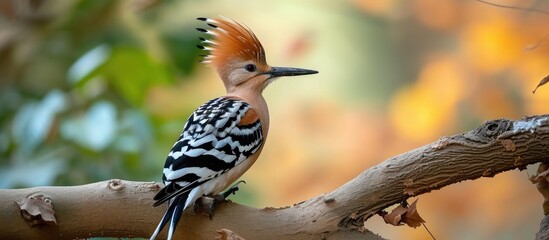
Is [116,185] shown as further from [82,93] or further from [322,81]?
[322,81]

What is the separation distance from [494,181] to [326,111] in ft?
1.88

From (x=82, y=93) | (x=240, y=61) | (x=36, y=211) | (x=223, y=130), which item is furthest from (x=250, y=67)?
(x=82, y=93)

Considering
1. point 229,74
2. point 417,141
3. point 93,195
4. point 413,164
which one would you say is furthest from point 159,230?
point 417,141

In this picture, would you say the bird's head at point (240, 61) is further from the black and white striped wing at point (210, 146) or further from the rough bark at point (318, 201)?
the rough bark at point (318, 201)

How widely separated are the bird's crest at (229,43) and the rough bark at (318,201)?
1.29 feet

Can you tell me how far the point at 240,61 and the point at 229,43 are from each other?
0.04m

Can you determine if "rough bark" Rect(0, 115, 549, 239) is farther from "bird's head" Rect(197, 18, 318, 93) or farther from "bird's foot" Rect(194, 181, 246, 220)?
"bird's head" Rect(197, 18, 318, 93)

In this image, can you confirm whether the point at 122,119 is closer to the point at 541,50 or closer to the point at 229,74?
the point at 229,74

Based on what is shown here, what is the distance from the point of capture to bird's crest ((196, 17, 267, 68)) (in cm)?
145

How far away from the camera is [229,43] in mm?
1479

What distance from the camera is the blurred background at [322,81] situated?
212 centimetres

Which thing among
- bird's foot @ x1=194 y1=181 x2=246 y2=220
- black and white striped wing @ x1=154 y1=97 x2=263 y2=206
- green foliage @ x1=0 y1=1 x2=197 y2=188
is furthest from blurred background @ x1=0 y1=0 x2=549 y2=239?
bird's foot @ x1=194 y1=181 x2=246 y2=220

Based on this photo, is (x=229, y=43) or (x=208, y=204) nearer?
(x=208, y=204)

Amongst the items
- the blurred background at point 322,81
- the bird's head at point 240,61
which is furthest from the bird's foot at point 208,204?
the blurred background at point 322,81
